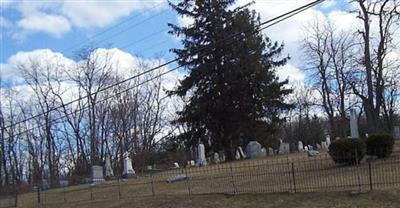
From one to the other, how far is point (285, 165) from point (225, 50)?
18.5 metres

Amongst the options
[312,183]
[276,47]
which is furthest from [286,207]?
[276,47]

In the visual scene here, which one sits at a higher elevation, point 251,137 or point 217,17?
point 217,17

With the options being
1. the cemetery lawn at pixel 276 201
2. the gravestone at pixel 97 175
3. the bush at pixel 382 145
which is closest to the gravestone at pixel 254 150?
the gravestone at pixel 97 175

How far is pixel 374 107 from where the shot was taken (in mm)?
44531

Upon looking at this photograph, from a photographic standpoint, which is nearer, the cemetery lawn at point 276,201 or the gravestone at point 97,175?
the cemetery lawn at point 276,201

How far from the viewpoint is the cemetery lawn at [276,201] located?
15938mm

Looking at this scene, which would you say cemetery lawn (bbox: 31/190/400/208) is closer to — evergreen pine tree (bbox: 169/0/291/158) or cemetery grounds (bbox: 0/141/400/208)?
cemetery grounds (bbox: 0/141/400/208)

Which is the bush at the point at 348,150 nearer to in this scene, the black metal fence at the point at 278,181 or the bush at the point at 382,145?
the black metal fence at the point at 278,181

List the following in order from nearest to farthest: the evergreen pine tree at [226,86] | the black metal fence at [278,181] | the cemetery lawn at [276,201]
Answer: the cemetery lawn at [276,201] < the black metal fence at [278,181] < the evergreen pine tree at [226,86]

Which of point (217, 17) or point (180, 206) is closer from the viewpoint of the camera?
point (180, 206)

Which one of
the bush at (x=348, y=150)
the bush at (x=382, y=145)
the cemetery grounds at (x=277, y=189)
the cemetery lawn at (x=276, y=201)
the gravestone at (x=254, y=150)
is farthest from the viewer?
the gravestone at (x=254, y=150)

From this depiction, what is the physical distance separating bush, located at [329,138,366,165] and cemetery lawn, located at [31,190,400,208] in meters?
5.48

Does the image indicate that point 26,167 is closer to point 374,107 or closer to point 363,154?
point 374,107

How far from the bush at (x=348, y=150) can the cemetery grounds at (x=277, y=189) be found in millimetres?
349
